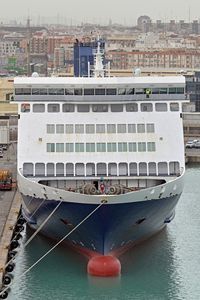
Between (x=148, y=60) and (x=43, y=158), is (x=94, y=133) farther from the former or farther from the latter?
(x=148, y=60)

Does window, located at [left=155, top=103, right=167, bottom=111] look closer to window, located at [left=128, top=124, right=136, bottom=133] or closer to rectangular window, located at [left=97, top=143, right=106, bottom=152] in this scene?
window, located at [left=128, top=124, right=136, bottom=133]

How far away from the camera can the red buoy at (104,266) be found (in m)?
23.4

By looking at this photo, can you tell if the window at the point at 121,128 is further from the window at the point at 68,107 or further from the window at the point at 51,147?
the window at the point at 51,147

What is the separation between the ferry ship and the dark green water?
352 millimetres

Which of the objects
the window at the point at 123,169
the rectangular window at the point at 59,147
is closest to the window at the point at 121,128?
the window at the point at 123,169

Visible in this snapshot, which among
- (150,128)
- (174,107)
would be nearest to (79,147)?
(150,128)

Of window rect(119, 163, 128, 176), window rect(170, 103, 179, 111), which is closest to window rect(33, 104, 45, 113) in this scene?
window rect(119, 163, 128, 176)

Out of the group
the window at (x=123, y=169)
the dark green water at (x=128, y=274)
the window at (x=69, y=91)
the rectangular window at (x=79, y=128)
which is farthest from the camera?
the window at (x=69, y=91)

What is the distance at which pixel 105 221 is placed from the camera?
2336cm

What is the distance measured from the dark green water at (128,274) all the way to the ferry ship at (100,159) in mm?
352

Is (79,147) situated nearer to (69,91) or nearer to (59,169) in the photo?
(59,169)

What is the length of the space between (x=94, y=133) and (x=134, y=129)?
3.36 feet

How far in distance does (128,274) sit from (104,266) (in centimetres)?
74

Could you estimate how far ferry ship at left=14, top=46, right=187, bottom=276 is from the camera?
23.6 metres
